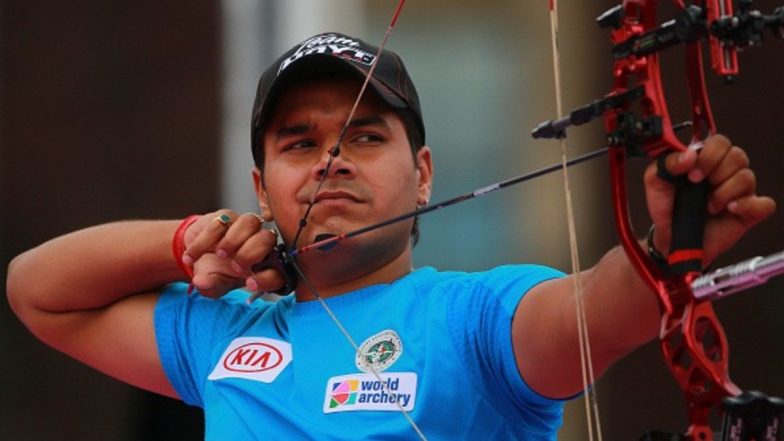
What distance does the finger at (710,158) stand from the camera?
52.7 inches

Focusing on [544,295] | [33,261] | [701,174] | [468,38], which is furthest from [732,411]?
[468,38]

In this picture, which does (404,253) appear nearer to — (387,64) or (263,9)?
(387,64)

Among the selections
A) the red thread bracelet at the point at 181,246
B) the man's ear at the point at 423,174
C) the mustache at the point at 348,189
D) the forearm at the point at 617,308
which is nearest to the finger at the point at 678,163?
the forearm at the point at 617,308

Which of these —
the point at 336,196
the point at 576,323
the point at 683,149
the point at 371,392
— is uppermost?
the point at 683,149

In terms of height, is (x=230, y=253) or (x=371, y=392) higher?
(x=230, y=253)

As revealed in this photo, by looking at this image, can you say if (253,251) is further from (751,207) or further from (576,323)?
(751,207)

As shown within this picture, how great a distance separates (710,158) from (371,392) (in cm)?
61

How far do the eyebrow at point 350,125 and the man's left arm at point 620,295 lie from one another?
41 centimetres

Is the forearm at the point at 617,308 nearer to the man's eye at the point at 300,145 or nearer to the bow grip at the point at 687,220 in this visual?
the bow grip at the point at 687,220

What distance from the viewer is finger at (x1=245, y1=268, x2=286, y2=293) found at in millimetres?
2020

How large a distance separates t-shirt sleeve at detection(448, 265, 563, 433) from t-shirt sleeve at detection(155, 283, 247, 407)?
1.42 ft

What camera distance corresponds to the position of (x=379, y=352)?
1.81 m

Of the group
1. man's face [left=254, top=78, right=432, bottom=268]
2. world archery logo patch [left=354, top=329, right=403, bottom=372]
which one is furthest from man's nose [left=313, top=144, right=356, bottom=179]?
world archery logo patch [left=354, top=329, right=403, bottom=372]

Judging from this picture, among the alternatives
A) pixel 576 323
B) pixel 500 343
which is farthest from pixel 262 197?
pixel 576 323
